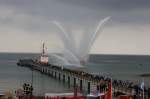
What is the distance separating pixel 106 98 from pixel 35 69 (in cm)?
14224

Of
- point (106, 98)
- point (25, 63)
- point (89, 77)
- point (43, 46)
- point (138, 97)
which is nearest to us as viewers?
point (106, 98)

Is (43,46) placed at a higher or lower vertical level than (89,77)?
higher

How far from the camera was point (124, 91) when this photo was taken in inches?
2474

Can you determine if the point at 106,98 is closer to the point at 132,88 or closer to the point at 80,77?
the point at 132,88

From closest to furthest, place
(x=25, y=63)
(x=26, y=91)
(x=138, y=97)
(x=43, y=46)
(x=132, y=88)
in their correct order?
(x=26, y=91), (x=138, y=97), (x=132, y=88), (x=43, y=46), (x=25, y=63)

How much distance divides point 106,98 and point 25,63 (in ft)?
545

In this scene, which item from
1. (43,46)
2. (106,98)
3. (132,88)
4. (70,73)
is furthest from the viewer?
(43,46)

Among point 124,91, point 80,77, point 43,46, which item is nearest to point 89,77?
point 80,77

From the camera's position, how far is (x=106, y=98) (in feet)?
113

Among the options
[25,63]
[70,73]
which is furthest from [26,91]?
[25,63]

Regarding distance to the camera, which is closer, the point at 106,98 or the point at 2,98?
the point at 106,98

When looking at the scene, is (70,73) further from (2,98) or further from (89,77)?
(2,98)

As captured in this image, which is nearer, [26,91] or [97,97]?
[97,97]

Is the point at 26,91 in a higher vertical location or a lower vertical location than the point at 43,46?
lower
